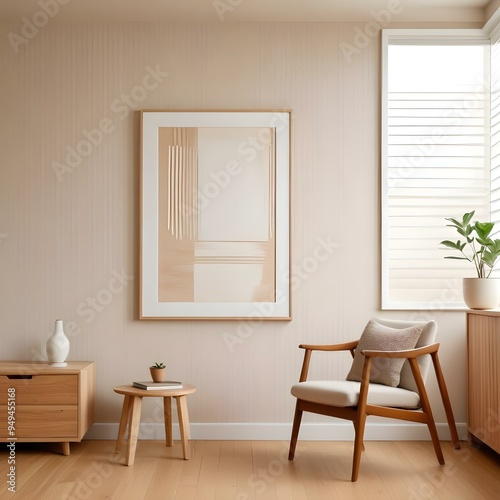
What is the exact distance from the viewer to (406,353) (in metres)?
3.42

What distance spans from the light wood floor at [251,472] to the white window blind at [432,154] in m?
1.05

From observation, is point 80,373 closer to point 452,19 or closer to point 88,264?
point 88,264

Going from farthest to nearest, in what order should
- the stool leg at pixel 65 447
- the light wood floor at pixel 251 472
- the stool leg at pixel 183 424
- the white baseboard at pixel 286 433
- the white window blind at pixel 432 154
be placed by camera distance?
the white window blind at pixel 432 154
the white baseboard at pixel 286 433
the stool leg at pixel 65 447
the stool leg at pixel 183 424
the light wood floor at pixel 251 472

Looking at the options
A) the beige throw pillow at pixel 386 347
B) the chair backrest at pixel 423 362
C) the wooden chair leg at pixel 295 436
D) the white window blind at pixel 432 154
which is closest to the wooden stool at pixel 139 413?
the wooden chair leg at pixel 295 436

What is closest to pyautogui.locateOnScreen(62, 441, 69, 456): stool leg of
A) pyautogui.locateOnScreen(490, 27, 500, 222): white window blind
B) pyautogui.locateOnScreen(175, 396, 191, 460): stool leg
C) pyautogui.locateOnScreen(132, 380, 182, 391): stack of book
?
pyautogui.locateOnScreen(132, 380, 182, 391): stack of book

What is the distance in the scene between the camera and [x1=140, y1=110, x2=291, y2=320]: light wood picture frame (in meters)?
4.21

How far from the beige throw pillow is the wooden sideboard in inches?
61.8

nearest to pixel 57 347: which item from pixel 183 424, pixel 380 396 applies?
pixel 183 424

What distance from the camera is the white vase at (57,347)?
3.94 metres

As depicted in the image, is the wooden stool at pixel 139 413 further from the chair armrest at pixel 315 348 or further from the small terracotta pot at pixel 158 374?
the chair armrest at pixel 315 348

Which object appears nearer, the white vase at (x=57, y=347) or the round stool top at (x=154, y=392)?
the round stool top at (x=154, y=392)

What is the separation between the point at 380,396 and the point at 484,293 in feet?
3.11

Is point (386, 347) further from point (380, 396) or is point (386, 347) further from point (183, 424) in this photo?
point (183, 424)

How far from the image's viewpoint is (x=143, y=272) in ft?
13.8
